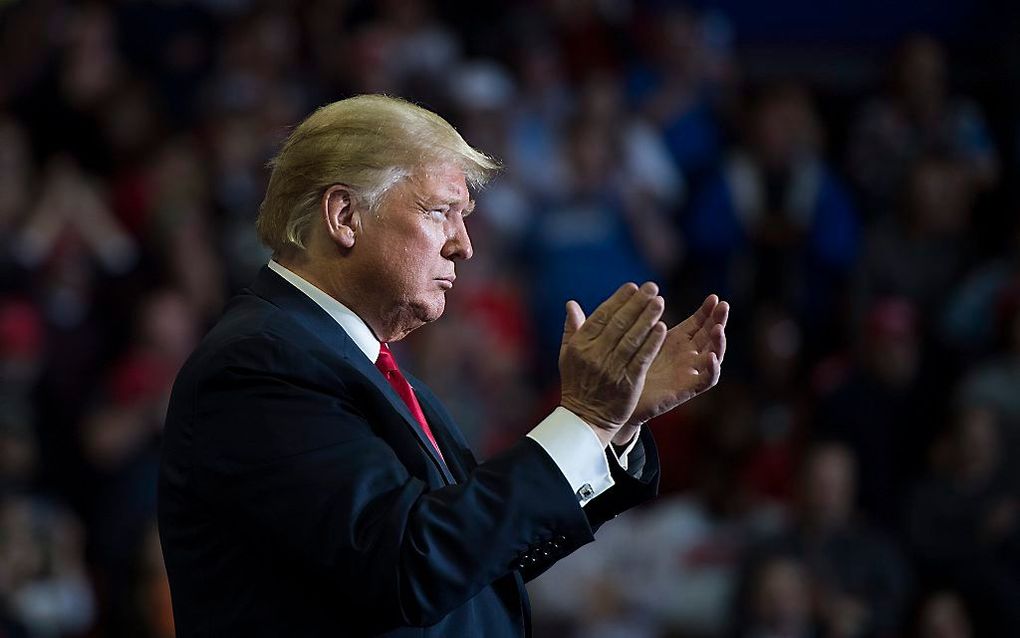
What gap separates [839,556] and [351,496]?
3.87m

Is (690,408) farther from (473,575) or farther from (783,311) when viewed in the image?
(473,575)

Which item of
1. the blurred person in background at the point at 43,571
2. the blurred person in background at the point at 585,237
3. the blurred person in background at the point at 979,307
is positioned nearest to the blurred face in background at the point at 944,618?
the blurred person in background at the point at 979,307

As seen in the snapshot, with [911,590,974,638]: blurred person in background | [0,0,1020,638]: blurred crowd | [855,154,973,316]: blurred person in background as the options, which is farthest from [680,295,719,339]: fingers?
[855,154,973,316]: blurred person in background

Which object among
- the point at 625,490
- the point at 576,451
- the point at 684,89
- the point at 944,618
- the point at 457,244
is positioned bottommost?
the point at 944,618

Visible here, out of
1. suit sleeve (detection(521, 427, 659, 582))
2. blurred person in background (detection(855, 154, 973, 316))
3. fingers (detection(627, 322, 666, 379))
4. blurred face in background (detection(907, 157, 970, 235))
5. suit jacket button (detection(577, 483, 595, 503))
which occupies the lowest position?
blurred person in background (detection(855, 154, 973, 316))

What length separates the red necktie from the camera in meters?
2.22

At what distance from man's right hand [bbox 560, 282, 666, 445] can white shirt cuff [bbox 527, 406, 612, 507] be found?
0.06 ft

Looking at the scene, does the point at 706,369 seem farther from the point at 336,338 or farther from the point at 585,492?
the point at 336,338

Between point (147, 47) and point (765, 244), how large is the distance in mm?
3361

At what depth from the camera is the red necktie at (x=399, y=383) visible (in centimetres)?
222

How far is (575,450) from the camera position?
6.57ft

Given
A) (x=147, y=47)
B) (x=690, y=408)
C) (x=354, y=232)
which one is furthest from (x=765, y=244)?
(x=354, y=232)

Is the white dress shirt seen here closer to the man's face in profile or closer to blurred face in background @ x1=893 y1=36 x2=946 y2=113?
the man's face in profile

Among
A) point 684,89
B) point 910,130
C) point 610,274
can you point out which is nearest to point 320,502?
point 610,274
